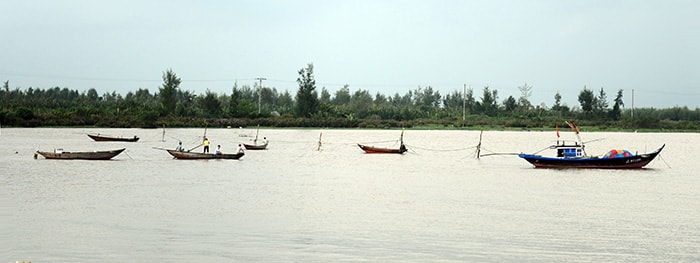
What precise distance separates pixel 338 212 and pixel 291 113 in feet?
236

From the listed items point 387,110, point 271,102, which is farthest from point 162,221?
point 271,102

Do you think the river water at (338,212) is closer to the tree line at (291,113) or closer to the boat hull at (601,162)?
the boat hull at (601,162)

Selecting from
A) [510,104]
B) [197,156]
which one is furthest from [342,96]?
[197,156]

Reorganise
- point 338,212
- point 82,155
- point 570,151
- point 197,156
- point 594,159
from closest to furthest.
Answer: point 338,212 → point 594,159 → point 570,151 → point 82,155 → point 197,156

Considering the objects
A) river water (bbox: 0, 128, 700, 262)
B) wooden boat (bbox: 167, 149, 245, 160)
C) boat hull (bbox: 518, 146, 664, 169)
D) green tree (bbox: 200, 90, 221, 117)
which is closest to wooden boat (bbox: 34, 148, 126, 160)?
river water (bbox: 0, 128, 700, 262)


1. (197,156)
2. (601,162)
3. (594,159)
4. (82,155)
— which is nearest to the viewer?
(594,159)

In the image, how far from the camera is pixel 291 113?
308 feet

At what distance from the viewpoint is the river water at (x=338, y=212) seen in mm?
16016

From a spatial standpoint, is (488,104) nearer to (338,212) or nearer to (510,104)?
(510,104)

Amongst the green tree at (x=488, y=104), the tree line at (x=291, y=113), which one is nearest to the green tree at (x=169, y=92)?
the tree line at (x=291, y=113)

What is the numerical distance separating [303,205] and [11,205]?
7939 millimetres

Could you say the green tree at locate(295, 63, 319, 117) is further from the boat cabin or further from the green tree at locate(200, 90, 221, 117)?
the boat cabin

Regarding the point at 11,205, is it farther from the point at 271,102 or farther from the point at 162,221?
the point at 271,102

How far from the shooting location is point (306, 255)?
51.1ft
